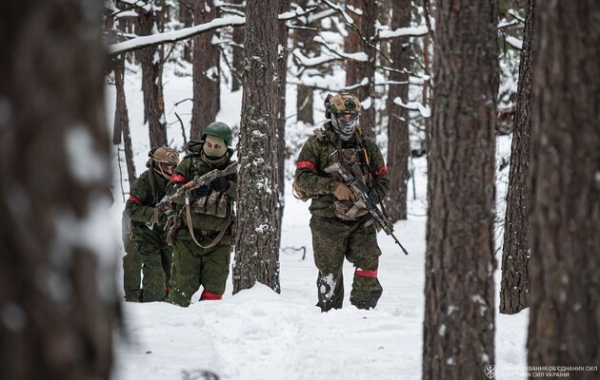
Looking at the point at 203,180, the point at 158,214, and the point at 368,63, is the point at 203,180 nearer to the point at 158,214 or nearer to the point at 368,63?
the point at 158,214

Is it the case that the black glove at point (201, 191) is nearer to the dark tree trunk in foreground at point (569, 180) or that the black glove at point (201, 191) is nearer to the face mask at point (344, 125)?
the face mask at point (344, 125)

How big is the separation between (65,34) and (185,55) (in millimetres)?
33758

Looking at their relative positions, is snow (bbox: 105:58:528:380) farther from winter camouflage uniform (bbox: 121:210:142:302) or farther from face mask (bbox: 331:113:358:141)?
winter camouflage uniform (bbox: 121:210:142:302)

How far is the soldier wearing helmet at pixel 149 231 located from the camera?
7766 mm

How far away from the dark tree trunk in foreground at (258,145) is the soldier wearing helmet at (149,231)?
1.26m

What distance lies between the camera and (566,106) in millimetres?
2562

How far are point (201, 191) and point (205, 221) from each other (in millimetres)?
329

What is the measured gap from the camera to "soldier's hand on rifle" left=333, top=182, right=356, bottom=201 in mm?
6641

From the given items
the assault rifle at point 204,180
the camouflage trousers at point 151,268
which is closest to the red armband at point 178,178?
the assault rifle at point 204,180

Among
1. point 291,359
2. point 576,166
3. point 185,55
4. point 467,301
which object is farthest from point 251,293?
point 185,55

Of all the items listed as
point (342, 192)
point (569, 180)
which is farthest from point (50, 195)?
point (342, 192)

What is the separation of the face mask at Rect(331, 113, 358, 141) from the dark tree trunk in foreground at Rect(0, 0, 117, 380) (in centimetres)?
532

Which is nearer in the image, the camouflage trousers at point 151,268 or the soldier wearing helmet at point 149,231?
the soldier wearing helmet at point 149,231

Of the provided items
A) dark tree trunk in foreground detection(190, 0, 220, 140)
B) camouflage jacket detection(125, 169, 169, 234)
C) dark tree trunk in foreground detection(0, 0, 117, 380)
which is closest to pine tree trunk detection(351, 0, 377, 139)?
dark tree trunk in foreground detection(190, 0, 220, 140)
